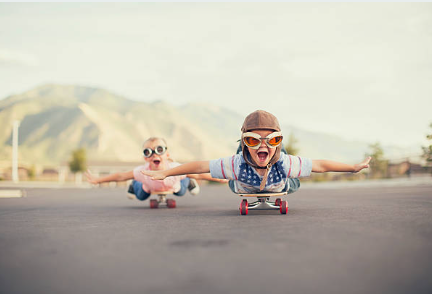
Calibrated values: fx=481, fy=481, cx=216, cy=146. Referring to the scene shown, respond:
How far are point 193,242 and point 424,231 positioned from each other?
2.41 meters

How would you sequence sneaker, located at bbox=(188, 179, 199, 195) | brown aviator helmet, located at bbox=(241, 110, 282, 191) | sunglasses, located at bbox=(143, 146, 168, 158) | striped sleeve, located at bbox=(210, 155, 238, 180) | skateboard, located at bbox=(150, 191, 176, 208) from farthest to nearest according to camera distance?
sneaker, located at bbox=(188, 179, 199, 195)
skateboard, located at bbox=(150, 191, 176, 208)
sunglasses, located at bbox=(143, 146, 168, 158)
striped sleeve, located at bbox=(210, 155, 238, 180)
brown aviator helmet, located at bbox=(241, 110, 282, 191)

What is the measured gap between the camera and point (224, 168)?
7.23 meters

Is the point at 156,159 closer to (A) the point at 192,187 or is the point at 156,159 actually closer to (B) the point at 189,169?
(A) the point at 192,187

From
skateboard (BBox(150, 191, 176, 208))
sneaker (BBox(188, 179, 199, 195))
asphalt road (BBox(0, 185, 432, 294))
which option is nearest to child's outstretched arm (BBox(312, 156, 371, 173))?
asphalt road (BBox(0, 185, 432, 294))

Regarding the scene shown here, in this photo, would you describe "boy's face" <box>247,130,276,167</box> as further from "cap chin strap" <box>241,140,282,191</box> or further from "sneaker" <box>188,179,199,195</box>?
"sneaker" <box>188,179,199,195</box>

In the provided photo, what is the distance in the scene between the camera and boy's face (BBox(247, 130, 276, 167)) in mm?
6969

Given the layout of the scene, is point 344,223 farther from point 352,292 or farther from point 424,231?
point 352,292

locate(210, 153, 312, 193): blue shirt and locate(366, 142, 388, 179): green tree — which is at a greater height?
locate(366, 142, 388, 179): green tree

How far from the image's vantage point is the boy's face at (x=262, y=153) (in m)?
6.97

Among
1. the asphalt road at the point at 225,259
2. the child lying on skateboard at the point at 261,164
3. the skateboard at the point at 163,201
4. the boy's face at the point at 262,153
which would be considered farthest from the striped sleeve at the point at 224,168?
the skateboard at the point at 163,201

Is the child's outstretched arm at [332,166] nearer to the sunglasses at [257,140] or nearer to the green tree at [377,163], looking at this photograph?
the sunglasses at [257,140]

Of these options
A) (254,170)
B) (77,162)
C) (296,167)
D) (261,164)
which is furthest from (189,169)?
(77,162)

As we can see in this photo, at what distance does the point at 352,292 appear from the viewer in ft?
9.46

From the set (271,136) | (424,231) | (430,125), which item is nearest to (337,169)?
(271,136)
